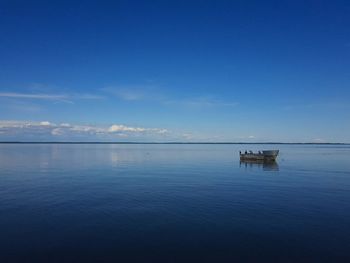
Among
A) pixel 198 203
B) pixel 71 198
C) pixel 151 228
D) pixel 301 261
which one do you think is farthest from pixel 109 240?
pixel 71 198

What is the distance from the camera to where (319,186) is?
141 feet

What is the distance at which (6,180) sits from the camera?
152ft

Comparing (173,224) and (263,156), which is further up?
(263,156)

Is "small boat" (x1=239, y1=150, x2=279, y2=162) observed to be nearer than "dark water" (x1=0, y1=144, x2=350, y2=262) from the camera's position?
No

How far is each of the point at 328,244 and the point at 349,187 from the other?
86.3ft

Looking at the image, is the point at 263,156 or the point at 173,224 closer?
the point at 173,224

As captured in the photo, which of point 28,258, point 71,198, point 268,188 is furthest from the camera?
point 268,188

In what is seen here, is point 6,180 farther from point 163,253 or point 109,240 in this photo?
point 163,253

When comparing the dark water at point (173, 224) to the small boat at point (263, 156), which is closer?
the dark water at point (173, 224)

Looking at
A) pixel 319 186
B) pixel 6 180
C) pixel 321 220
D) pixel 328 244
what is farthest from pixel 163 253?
pixel 6 180

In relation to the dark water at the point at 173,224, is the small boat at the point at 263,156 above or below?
above

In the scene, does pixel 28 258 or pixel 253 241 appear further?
pixel 253 241

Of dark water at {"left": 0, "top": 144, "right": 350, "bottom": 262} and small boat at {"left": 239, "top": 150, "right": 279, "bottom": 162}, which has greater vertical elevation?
small boat at {"left": 239, "top": 150, "right": 279, "bottom": 162}

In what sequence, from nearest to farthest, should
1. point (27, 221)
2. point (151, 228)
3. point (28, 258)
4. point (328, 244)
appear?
1. point (28, 258)
2. point (328, 244)
3. point (151, 228)
4. point (27, 221)
